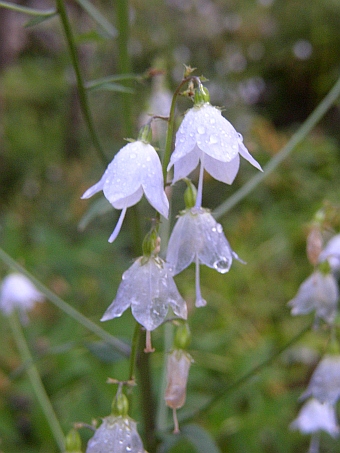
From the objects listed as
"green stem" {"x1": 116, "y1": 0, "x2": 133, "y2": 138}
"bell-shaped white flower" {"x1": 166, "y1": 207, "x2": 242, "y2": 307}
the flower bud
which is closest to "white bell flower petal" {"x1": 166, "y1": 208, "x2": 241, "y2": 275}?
"bell-shaped white flower" {"x1": 166, "y1": 207, "x2": 242, "y2": 307}

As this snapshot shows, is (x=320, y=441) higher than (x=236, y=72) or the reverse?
the reverse

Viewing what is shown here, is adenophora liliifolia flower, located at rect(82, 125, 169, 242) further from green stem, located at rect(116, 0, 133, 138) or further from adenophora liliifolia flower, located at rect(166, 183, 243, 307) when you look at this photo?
green stem, located at rect(116, 0, 133, 138)

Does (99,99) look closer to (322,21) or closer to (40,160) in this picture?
(40,160)

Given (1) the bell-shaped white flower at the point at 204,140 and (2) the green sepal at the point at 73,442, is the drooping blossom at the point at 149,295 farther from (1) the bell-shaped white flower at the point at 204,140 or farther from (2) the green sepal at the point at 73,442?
(2) the green sepal at the point at 73,442

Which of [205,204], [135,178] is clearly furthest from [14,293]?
[205,204]

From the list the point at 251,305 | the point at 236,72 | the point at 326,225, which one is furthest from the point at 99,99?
the point at 326,225

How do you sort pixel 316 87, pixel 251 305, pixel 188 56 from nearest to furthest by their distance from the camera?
pixel 251 305, pixel 188 56, pixel 316 87
